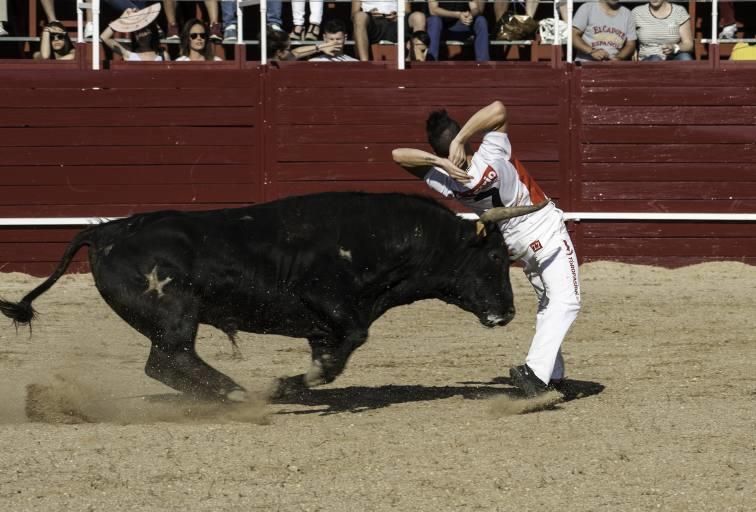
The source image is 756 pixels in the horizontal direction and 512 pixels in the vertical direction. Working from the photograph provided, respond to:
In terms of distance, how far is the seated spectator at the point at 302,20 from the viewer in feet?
38.7

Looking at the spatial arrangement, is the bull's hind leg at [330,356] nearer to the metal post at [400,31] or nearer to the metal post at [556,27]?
the metal post at [400,31]

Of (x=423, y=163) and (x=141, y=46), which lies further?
(x=141, y=46)

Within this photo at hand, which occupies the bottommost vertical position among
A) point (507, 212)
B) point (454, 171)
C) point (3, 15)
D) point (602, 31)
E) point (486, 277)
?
point (486, 277)

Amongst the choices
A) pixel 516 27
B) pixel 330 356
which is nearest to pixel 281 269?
pixel 330 356

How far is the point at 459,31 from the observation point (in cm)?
1227

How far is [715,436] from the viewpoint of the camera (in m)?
5.89

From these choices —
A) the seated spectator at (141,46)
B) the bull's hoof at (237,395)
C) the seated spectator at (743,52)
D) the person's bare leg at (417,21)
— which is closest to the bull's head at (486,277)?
the bull's hoof at (237,395)

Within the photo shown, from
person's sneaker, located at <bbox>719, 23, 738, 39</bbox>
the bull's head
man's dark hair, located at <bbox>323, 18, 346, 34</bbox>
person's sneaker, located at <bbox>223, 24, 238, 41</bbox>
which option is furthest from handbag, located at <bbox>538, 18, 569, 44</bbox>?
the bull's head

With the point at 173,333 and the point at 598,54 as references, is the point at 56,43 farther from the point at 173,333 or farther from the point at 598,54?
the point at 173,333

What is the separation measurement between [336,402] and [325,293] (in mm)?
686

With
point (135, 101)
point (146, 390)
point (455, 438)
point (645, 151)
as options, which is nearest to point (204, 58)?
point (135, 101)

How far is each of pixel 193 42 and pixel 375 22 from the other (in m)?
1.54

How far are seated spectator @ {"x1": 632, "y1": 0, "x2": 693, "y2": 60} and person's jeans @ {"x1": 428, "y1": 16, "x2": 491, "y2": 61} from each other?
1265 millimetres

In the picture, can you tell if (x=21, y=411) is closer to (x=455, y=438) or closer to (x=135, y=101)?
(x=455, y=438)
